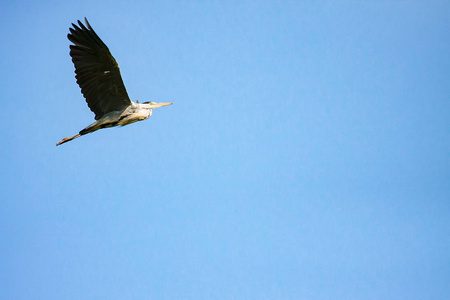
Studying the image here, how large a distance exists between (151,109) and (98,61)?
2.24 meters

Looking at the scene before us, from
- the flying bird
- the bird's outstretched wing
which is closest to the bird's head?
the flying bird

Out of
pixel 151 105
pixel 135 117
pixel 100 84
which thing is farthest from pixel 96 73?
pixel 151 105

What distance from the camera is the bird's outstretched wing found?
44.4 ft

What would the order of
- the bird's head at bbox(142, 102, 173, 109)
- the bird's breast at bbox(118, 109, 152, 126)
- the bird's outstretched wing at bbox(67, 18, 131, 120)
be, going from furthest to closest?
1. the bird's head at bbox(142, 102, 173, 109)
2. the bird's breast at bbox(118, 109, 152, 126)
3. the bird's outstretched wing at bbox(67, 18, 131, 120)

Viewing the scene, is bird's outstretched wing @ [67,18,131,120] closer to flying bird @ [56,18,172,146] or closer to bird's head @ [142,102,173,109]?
flying bird @ [56,18,172,146]

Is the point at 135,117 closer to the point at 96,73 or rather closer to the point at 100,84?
the point at 100,84

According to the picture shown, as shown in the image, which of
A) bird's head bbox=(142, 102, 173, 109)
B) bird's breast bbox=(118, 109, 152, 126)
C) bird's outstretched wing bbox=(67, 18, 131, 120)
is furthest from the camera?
bird's head bbox=(142, 102, 173, 109)

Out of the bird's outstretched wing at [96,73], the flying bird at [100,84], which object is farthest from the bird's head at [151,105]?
the bird's outstretched wing at [96,73]

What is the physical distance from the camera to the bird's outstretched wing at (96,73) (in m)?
13.5

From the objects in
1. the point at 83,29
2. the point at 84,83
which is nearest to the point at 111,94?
the point at 84,83

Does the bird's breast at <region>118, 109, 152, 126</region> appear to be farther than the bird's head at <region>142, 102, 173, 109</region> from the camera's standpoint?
No

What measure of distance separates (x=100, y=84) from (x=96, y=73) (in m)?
0.35

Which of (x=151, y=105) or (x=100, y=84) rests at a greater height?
(x=151, y=105)

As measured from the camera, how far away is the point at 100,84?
14281mm
